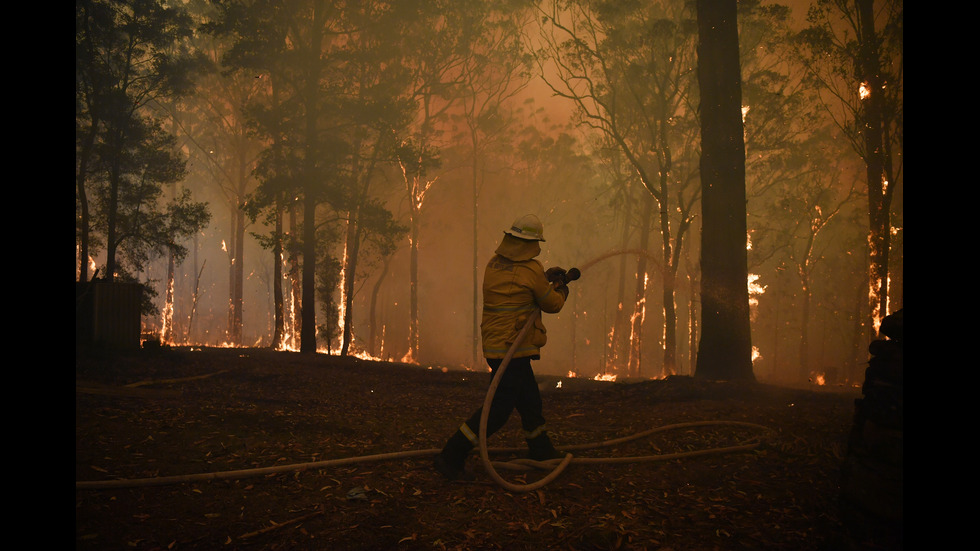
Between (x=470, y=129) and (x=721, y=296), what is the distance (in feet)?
84.5

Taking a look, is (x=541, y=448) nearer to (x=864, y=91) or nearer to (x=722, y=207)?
(x=722, y=207)

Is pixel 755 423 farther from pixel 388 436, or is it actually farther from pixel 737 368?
pixel 388 436

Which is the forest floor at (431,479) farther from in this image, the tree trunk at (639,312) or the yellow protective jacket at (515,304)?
the tree trunk at (639,312)

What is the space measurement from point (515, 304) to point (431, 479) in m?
1.80

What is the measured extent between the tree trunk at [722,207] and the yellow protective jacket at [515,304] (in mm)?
5664

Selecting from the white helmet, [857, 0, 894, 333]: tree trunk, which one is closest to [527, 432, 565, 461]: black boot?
the white helmet

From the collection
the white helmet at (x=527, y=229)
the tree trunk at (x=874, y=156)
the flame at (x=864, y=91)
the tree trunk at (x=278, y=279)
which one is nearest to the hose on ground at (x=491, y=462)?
the white helmet at (x=527, y=229)

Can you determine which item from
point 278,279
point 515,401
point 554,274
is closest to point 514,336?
point 515,401

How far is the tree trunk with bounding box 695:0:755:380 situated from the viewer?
9633 mm

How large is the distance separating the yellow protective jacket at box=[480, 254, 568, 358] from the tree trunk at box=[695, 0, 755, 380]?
5664mm

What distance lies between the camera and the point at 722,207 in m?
9.94

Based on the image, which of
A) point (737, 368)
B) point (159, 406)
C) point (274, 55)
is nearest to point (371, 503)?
point (159, 406)

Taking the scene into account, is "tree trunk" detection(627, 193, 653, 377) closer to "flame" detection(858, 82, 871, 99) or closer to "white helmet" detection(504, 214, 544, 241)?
"flame" detection(858, 82, 871, 99)

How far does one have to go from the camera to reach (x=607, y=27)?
2202 cm
